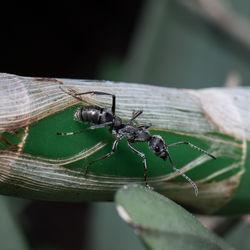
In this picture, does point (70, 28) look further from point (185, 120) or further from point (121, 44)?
point (185, 120)

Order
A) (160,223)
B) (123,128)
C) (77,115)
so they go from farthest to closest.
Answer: (123,128), (77,115), (160,223)

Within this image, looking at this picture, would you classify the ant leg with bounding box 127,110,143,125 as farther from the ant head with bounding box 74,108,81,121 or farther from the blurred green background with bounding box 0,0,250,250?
the blurred green background with bounding box 0,0,250,250

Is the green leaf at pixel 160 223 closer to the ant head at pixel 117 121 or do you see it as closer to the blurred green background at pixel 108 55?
the ant head at pixel 117 121

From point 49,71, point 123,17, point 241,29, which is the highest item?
point 241,29

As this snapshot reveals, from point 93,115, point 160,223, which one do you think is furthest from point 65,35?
point 160,223

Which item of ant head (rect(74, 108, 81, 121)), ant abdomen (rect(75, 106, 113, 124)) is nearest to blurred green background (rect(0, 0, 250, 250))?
ant abdomen (rect(75, 106, 113, 124))

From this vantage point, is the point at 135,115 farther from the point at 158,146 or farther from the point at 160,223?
the point at 160,223

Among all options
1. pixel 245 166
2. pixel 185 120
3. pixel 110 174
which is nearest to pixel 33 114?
pixel 110 174
